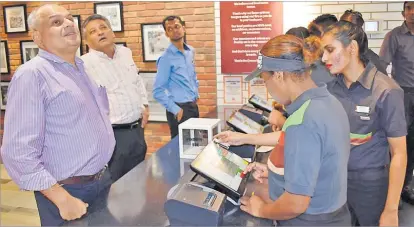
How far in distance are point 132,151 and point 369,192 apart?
5.36 feet

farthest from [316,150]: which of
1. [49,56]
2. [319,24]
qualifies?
[319,24]

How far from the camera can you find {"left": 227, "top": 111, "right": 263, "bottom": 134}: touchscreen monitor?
2432 millimetres

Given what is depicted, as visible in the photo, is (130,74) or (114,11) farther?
(114,11)

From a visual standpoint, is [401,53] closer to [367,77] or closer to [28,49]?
[367,77]

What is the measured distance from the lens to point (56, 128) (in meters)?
1.68

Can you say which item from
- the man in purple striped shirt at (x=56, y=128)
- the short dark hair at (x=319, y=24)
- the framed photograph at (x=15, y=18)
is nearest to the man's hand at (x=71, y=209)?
the man in purple striped shirt at (x=56, y=128)

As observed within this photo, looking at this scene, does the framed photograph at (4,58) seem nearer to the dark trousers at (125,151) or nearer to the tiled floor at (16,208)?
the tiled floor at (16,208)

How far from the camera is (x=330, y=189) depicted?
1.25 m

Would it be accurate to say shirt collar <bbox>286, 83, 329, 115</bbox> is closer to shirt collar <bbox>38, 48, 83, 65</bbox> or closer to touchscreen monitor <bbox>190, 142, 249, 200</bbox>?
touchscreen monitor <bbox>190, 142, 249, 200</bbox>

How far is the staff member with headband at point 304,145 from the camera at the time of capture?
46.3 inches

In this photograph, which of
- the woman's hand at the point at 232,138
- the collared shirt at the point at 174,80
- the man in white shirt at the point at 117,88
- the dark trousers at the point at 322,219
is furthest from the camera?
the collared shirt at the point at 174,80

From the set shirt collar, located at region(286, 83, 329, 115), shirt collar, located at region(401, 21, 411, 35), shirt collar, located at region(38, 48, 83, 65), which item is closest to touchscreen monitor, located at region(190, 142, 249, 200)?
shirt collar, located at region(286, 83, 329, 115)

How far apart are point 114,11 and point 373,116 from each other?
3409 millimetres

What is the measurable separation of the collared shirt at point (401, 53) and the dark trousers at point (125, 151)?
2224 mm
